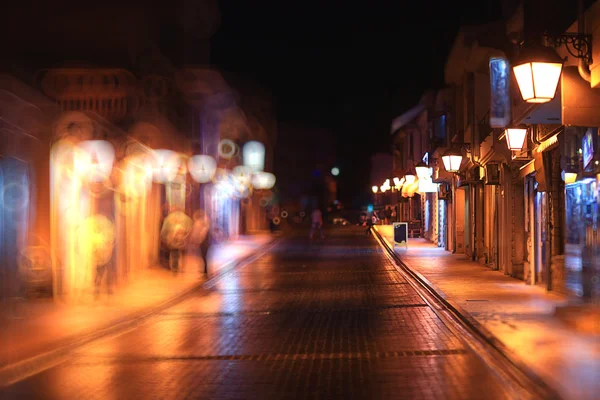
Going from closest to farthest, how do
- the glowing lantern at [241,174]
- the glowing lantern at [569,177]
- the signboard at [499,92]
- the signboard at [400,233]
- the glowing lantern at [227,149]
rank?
the glowing lantern at [569,177] → the signboard at [499,92] → the signboard at [400,233] → the glowing lantern at [227,149] → the glowing lantern at [241,174]

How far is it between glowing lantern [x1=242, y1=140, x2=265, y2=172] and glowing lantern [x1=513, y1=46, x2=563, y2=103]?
38.2 meters

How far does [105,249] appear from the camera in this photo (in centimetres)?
1588

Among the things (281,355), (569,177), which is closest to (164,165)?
(569,177)

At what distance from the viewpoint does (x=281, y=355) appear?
960 cm

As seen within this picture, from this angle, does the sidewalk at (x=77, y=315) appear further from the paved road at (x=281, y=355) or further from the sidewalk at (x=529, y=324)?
the sidewalk at (x=529, y=324)

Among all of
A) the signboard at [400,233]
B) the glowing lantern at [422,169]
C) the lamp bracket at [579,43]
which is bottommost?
the signboard at [400,233]

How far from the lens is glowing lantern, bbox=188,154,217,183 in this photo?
2909cm

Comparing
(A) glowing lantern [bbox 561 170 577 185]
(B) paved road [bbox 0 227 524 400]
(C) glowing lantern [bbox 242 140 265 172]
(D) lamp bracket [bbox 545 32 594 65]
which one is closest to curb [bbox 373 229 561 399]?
(B) paved road [bbox 0 227 524 400]

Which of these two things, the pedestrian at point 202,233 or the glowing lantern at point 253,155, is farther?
the glowing lantern at point 253,155

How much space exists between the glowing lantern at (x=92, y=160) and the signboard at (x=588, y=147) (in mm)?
10502

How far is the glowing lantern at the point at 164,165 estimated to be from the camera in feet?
77.5

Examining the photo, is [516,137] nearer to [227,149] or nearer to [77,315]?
[77,315]

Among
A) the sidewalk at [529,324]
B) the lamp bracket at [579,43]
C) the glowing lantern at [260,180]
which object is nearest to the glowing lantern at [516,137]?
the sidewalk at [529,324]

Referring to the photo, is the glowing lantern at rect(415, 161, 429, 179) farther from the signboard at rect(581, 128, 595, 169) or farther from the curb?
Result: the signboard at rect(581, 128, 595, 169)
